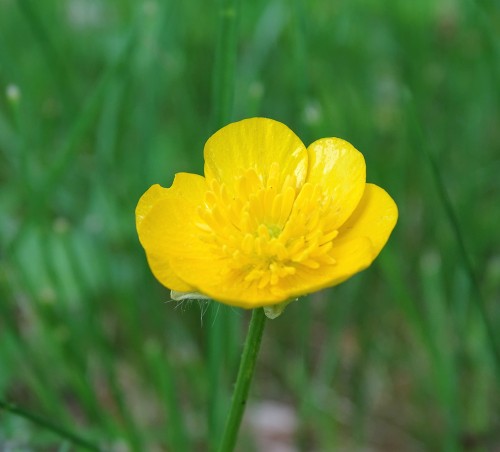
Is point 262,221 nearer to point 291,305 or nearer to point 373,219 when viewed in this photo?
point 373,219

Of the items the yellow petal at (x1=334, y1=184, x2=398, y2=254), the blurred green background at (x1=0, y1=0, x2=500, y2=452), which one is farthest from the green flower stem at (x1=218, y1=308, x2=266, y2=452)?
the blurred green background at (x1=0, y1=0, x2=500, y2=452)

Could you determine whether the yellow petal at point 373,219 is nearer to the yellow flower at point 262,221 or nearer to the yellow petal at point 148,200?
the yellow flower at point 262,221

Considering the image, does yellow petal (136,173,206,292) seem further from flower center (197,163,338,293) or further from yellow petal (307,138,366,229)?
yellow petal (307,138,366,229)

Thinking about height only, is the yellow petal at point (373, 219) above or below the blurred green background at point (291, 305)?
above

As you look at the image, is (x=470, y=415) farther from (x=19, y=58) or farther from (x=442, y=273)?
(x=19, y=58)

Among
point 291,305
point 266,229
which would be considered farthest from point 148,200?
point 291,305

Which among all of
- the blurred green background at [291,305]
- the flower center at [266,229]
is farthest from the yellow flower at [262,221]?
the blurred green background at [291,305]
